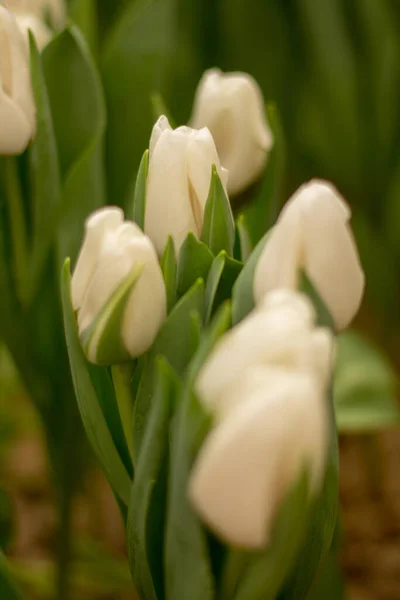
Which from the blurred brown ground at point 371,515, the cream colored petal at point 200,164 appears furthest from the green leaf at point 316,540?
the blurred brown ground at point 371,515

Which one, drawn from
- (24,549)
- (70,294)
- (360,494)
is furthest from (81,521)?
(70,294)

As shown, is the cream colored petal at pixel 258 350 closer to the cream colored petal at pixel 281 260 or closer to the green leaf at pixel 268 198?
the cream colored petal at pixel 281 260

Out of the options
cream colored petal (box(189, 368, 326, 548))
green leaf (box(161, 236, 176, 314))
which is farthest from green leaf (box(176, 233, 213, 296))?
cream colored petal (box(189, 368, 326, 548))

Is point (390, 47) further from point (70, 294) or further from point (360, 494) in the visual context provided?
point (70, 294)

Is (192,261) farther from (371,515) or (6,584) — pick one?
(371,515)

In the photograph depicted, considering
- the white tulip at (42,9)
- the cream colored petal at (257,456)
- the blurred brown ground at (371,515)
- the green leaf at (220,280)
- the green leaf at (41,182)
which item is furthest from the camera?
the blurred brown ground at (371,515)

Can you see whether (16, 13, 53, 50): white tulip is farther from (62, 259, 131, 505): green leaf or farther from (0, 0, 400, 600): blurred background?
(62, 259, 131, 505): green leaf
